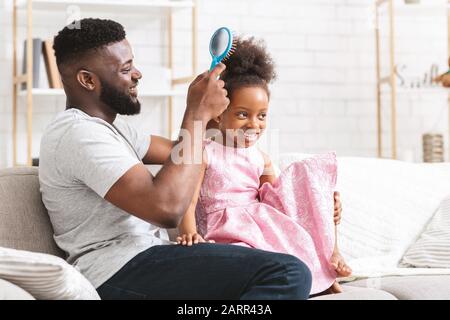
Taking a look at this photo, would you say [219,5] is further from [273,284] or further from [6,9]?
[273,284]

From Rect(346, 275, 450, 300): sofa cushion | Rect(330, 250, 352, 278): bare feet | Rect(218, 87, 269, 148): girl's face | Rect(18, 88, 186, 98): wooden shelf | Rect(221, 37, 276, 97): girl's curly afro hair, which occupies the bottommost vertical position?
Rect(346, 275, 450, 300): sofa cushion

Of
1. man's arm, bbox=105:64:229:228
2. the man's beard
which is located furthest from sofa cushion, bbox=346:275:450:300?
the man's beard

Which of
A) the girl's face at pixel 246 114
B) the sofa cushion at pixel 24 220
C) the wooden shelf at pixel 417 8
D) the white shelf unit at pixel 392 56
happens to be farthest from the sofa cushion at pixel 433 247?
the wooden shelf at pixel 417 8

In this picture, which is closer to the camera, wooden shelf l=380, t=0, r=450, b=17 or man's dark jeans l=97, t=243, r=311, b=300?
man's dark jeans l=97, t=243, r=311, b=300

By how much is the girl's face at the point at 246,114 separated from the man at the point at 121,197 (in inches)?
11.2

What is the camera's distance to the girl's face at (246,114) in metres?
2.12

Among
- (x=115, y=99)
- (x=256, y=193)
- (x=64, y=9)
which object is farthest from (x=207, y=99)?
(x=64, y=9)

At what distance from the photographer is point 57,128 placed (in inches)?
72.5

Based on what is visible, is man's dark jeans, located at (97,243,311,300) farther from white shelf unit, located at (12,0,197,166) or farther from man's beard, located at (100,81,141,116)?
white shelf unit, located at (12,0,197,166)

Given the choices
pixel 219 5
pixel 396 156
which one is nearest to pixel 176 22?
pixel 219 5

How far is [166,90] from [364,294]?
7.30ft

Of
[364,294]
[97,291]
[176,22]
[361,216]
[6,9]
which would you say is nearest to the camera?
[97,291]

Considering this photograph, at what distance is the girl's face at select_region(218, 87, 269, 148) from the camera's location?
83.7 inches

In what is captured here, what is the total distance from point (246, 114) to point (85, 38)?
1.59 feet
